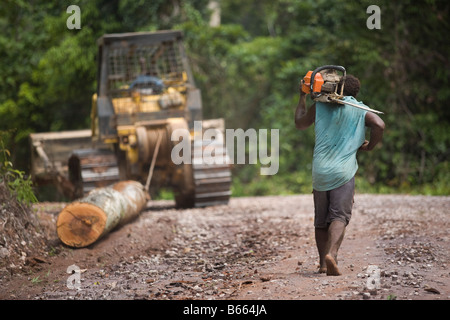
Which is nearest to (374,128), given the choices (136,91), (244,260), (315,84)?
(315,84)

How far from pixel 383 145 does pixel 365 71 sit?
6.31ft

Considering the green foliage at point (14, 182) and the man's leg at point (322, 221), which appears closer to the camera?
the man's leg at point (322, 221)

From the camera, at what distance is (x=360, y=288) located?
4.83 metres

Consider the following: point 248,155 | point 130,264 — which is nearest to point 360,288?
point 130,264

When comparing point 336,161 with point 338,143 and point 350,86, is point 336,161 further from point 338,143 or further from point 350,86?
point 350,86

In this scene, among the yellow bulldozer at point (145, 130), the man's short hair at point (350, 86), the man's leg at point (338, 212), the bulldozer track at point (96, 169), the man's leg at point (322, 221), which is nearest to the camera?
the man's leg at point (338, 212)

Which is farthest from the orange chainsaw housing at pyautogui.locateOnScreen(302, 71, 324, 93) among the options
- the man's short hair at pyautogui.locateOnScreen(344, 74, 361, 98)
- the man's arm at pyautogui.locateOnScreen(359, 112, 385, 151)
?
the man's arm at pyautogui.locateOnScreen(359, 112, 385, 151)

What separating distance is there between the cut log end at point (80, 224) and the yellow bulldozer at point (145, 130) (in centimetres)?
260

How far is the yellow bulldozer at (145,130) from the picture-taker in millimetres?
10547

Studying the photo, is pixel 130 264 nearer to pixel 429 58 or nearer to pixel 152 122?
pixel 152 122

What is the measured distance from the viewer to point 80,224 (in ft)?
24.8

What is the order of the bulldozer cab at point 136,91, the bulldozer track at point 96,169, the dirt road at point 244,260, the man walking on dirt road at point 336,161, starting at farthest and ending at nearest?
the bulldozer cab at point 136,91, the bulldozer track at point 96,169, the man walking on dirt road at point 336,161, the dirt road at point 244,260

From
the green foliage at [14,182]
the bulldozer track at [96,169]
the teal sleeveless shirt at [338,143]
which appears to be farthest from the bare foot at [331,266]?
the bulldozer track at [96,169]

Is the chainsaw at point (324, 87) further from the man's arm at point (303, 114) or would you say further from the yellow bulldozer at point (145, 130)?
the yellow bulldozer at point (145, 130)
